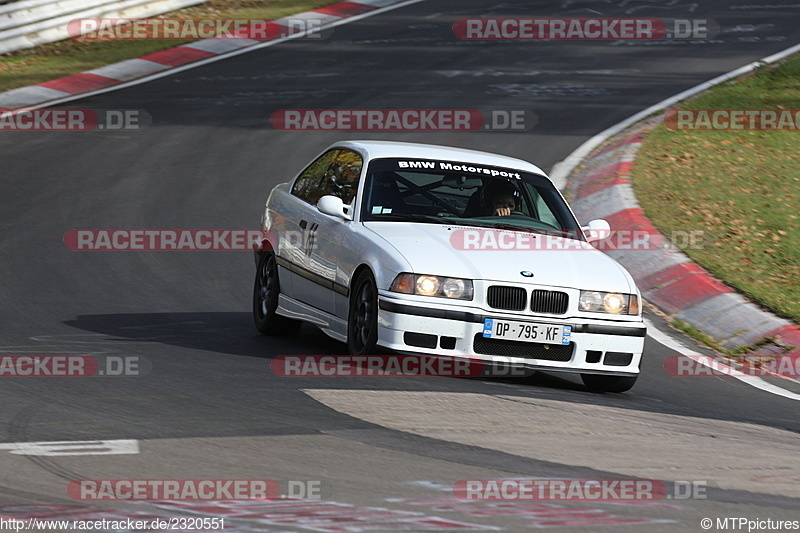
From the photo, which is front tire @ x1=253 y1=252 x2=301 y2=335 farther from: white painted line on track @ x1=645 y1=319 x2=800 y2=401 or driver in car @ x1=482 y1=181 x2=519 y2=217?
white painted line on track @ x1=645 y1=319 x2=800 y2=401

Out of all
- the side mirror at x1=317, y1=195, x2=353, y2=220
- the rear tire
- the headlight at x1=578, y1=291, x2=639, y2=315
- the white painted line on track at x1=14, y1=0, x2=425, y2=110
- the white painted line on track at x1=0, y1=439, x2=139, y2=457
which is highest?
the white painted line on track at x1=14, y1=0, x2=425, y2=110

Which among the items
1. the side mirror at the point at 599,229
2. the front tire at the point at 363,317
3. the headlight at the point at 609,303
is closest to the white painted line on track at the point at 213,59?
the front tire at the point at 363,317

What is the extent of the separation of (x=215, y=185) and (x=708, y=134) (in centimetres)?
651

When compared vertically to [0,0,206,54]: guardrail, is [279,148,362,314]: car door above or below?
below

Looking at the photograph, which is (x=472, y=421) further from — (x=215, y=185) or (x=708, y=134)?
(x=708, y=134)

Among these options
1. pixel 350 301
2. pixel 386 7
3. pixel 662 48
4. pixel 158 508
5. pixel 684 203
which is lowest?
pixel 158 508

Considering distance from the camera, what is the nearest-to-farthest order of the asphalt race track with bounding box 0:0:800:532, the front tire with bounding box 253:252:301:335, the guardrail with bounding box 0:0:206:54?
the asphalt race track with bounding box 0:0:800:532, the front tire with bounding box 253:252:301:335, the guardrail with bounding box 0:0:206:54

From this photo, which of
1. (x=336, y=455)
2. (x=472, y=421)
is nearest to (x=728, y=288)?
(x=472, y=421)

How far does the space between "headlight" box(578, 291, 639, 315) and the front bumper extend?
0.09m

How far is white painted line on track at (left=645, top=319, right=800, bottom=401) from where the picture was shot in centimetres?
936

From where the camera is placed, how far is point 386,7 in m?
27.2

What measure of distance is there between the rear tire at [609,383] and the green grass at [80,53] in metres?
13.4

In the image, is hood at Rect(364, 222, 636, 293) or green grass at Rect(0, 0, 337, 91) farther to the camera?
green grass at Rect(0, 0, 337, 91)

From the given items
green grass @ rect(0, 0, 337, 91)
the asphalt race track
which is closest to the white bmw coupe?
the asphalt race track
